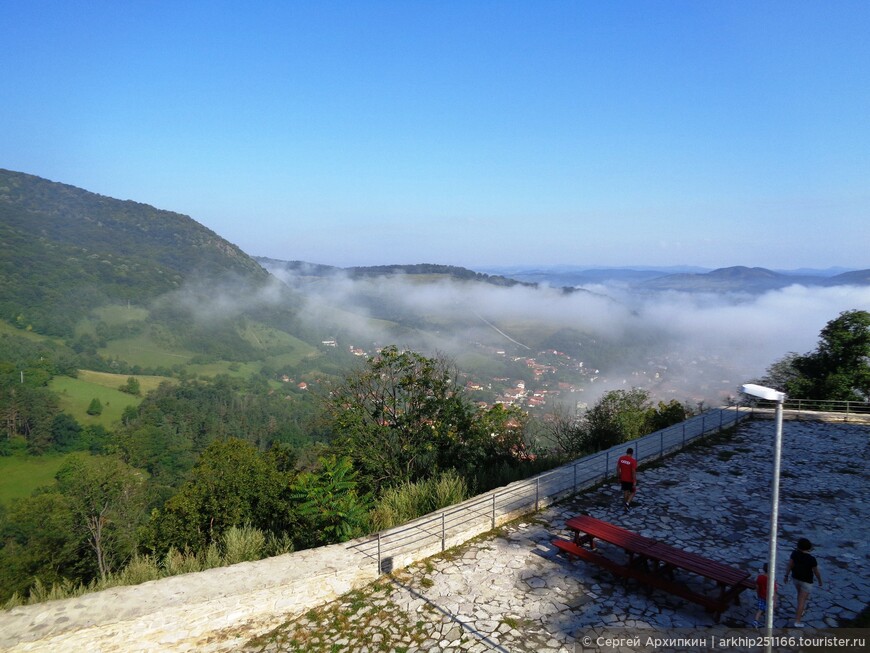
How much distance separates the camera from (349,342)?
122 metres

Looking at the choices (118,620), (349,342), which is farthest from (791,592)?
(349,342)

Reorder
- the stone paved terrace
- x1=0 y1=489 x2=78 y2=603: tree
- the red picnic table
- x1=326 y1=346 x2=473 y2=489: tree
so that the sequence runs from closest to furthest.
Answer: the stone paved terrace < the red picnic table < x1=326 y1=346 x2=473 y2=489: tree < x1=0 y1=489 x2=78 y2=603: tree

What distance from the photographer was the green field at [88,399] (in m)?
66.9

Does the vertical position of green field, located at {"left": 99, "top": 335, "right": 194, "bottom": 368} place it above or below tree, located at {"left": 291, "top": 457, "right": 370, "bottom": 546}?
below

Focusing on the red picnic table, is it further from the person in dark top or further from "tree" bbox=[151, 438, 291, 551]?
"tree" bbox=[151, 438, 291, 551]

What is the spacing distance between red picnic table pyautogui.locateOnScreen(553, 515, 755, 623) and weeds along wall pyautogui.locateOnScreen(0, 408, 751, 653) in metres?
1.56

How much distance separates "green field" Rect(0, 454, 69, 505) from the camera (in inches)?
1861

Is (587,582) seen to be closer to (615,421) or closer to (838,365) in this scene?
(615,421)

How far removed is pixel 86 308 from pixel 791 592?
148682 millimetres

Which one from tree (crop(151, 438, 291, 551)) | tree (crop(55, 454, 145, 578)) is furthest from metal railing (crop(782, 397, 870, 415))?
tree (crop(55, 454, 145, 578))

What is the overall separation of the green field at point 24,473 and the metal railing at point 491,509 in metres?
53.0

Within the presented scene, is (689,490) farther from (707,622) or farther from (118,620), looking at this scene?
(118,620)

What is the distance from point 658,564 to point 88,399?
85013 millimetres

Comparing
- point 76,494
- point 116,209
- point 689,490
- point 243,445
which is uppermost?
point 116,209
